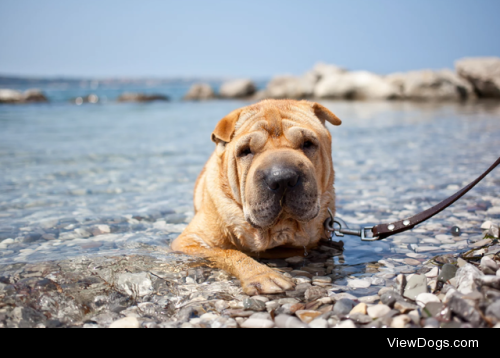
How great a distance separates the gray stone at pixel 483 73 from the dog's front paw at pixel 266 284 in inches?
1121

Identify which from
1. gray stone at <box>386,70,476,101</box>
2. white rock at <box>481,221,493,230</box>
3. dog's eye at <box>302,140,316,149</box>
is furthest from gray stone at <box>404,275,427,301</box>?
gray stone at <box>386,70,476,101</box>

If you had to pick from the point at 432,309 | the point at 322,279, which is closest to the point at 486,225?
the point at 322,279

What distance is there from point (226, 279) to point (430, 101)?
29643 millimetres

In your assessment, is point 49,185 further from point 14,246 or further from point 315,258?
point 315,258

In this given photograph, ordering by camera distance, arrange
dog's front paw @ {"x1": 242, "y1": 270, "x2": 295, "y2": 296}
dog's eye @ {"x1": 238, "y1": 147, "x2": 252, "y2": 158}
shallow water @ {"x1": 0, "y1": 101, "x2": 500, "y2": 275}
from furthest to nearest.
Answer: shallow water @ {"x1": 0, "y1": 101, "x2": 500, "y2": 275}
dog's eye @ {"x1": 238, "y1": 147, "x2": 252, "y2": 158}
dog's front paw @ {"x1": 242, "y1": 270, "x2": 295, "y2": 296}

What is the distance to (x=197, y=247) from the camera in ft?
14.3

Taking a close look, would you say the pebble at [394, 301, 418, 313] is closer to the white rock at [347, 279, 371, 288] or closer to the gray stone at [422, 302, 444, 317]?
the gray stone at [422, 302, 444, 317]

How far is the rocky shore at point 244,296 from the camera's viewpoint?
9.41 ft

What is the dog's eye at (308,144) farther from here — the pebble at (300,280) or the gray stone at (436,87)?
the gray stone at (436,87)

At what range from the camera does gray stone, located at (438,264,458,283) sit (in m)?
3.35

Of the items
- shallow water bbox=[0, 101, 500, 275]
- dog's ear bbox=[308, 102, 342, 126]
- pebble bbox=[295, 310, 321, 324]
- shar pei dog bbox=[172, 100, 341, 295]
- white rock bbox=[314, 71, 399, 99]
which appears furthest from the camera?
white rock bbox=[314, 71, 399, 99]

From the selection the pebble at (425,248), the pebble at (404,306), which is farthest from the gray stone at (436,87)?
the pebble at (404,306)

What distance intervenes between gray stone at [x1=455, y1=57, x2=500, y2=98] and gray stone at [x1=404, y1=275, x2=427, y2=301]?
28.2 m

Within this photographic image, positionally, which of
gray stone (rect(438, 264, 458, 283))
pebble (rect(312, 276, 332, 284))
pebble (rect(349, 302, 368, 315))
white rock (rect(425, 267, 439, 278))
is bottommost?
pebble (rect(312, 276, 332, 284))
